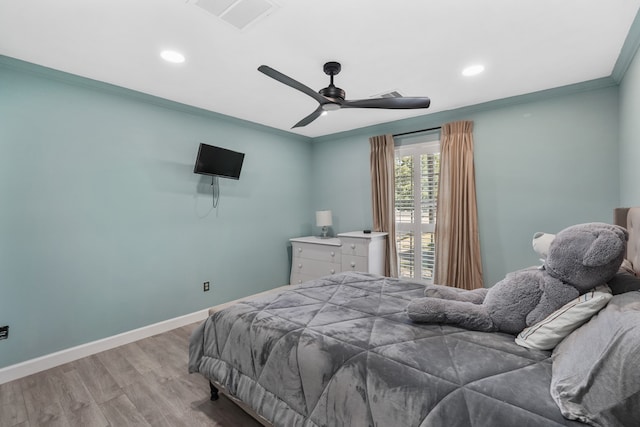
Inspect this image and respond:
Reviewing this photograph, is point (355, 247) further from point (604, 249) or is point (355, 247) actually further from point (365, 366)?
point (604, 249)

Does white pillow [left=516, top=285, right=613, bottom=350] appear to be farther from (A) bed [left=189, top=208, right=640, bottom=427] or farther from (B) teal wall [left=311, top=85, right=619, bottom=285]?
(B) teal wall [left=311, top=85, right=619, bottom=285]

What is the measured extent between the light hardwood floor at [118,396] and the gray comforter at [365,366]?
0.25 metres

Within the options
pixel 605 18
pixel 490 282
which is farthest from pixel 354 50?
pixel 490 282

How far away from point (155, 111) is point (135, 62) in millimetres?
824

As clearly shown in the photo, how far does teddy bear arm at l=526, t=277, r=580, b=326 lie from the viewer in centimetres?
129

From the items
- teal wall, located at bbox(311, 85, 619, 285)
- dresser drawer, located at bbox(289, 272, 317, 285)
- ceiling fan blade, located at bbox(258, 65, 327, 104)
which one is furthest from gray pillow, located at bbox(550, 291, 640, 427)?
dresser drawer, located at bbox(289, 272, 317, 285)

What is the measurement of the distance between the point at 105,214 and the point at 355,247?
2.85 meters

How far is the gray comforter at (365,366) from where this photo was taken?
1019 mm

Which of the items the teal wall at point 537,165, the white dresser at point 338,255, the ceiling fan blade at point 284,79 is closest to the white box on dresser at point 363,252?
the white dresser at point 338,255

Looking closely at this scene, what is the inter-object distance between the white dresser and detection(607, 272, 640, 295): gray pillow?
8.28 feet

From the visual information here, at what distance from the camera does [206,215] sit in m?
3.64

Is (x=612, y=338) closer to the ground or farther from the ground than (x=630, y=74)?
closer to the ground

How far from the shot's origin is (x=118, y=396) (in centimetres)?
208

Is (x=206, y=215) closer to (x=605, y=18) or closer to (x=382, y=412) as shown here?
(x=382, y=412)
